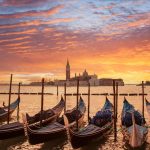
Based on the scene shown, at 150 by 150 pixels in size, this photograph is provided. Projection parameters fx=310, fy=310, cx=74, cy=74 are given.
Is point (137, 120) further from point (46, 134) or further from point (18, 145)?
point (18, 145)

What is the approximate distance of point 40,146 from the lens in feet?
82.2

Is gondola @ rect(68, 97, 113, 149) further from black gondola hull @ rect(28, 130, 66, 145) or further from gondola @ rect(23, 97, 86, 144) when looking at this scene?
black gondola hull @ rect(28, 130, 66, 145)

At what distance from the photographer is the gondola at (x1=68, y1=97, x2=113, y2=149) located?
21.8 metres

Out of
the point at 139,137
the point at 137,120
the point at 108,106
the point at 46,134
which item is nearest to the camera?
the point at 139,137

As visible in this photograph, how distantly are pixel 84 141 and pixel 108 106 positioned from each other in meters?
16.6

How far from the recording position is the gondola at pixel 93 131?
2181 cm

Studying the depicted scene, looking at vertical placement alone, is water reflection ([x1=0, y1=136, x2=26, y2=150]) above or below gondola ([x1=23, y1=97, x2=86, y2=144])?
below

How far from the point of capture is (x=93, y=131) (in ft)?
78.8

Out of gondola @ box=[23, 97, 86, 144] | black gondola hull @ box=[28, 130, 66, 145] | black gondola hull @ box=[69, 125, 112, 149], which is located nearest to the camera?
black gondola hull @ box=[69, 125, 112, 149]

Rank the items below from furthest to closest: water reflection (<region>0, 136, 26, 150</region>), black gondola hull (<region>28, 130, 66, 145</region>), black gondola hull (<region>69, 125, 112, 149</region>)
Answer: water reflection (<region>0, 136, 26, 150</region>), black gondola hull (<region>28, 130, 66, 145</region>), black gondola hull (<region>69, 125, 112, 149</region>)

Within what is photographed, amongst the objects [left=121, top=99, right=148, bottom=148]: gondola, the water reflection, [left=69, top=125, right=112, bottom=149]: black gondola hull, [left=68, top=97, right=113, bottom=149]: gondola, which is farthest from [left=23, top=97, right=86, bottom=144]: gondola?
[left=121, top=99, right=148, bottom=148]: gondola

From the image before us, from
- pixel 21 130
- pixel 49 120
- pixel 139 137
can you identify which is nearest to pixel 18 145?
pixel 21 130

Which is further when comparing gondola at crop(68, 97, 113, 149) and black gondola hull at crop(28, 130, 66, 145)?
black gondola hull at crop(28, 130, 66, 145)

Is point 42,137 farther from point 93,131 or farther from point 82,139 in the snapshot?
point 93,131
